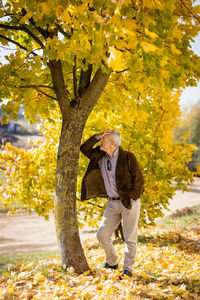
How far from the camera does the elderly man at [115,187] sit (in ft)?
10.9

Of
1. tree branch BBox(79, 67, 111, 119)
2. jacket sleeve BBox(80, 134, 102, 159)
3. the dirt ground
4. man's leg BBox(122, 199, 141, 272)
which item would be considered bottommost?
the dirt ground

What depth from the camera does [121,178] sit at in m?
3.35

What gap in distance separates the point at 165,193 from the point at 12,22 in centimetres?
383

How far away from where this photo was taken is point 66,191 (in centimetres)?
354

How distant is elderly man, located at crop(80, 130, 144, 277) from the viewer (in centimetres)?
332

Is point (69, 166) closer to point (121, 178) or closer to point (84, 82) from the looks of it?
point (121, 178)

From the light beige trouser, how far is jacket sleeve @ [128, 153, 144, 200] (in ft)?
0.45

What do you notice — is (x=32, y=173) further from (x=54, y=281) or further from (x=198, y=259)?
(x=198, y=259)

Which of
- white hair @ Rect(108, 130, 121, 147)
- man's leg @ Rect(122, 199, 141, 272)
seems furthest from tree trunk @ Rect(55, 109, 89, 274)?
man's leg @ Rect(122, 199, 141, 272)

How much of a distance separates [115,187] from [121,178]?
18 cm

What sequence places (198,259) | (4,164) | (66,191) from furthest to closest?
(4,164), (198,259), (66,191)

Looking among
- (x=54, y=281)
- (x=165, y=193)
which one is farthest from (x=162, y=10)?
(x=165, y=193)

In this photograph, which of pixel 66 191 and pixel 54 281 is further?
pixel 66 191

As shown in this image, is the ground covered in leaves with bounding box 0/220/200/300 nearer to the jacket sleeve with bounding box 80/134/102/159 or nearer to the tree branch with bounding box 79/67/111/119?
the jacket sleeve with bounding box 80/134/102/159
